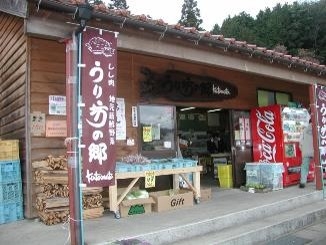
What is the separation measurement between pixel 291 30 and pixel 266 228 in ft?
124

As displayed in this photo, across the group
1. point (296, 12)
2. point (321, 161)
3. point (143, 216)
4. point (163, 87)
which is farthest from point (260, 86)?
point (296, 12)

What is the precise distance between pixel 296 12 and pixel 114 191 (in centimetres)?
4032

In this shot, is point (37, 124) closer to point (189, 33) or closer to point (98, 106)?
point (98, 106)

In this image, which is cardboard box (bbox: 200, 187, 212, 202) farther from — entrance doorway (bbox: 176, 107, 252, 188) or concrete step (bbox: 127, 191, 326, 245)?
entrance doorway (bbox: 176, 107, 252, 188)

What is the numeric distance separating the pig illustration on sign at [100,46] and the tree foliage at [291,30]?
3599cm

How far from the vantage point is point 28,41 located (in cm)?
767

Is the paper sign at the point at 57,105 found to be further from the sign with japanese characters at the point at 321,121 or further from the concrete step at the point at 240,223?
the sign with japanese characters at the point at 321,121

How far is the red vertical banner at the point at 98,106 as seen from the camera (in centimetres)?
558

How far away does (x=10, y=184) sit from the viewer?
7.56m

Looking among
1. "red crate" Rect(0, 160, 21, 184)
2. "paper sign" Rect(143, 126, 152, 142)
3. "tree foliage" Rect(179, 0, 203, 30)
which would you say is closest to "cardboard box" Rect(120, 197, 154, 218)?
"paper sign" Rect(143, 126, 152, 142)

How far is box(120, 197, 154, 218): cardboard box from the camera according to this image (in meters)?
7.69

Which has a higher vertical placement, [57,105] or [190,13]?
[190,13]

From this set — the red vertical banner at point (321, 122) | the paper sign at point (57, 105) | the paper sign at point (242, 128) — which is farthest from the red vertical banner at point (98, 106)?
the paper sign at point (242, 128)

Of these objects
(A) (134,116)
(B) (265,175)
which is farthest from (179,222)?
(B) (265,175)
